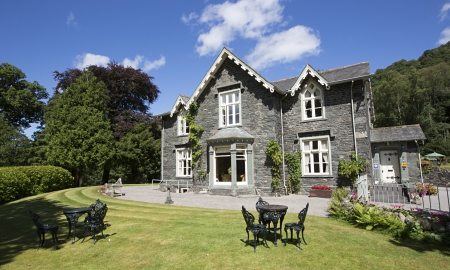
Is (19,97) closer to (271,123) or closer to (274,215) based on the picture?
(271,123)

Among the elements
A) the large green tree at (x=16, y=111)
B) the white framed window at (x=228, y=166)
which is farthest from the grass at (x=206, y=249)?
the large green tree at (x=16, y=111)

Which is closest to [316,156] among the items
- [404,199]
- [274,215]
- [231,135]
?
[404,199]

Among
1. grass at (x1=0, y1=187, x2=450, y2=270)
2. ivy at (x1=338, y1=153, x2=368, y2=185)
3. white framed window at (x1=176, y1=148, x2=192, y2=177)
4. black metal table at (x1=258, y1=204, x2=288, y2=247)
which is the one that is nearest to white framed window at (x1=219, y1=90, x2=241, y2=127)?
white framed window at (x1=176, y1=148, x2=192, y2=177)

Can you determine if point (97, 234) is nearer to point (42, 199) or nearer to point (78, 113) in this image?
point (42, 199)

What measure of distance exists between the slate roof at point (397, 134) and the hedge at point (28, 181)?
23854 mm

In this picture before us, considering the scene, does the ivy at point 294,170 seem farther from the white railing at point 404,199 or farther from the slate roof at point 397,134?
the slate roof at point 397,134

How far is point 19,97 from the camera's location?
35094mm

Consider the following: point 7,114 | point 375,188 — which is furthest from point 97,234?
point 7,114

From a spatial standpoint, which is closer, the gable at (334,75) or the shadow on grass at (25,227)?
the shadow on grass at (25,227)

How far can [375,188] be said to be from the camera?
14.7 meters

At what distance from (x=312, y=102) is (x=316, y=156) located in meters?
3.61

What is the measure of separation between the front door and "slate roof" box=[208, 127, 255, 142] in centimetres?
941

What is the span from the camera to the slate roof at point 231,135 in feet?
56.6

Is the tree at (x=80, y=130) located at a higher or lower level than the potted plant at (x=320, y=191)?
higher
